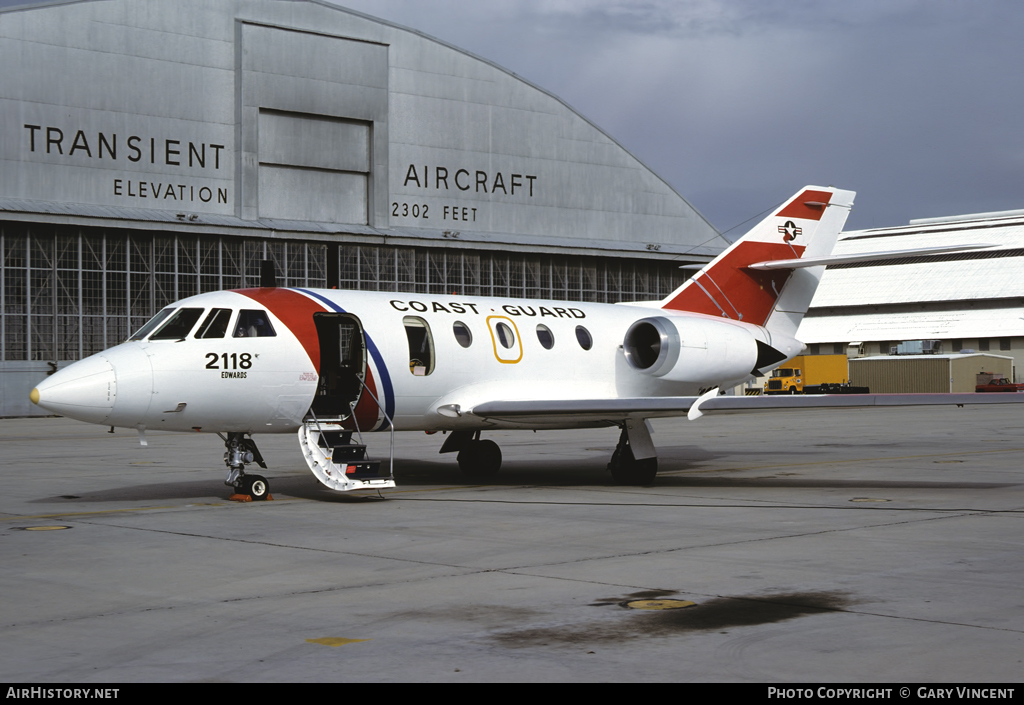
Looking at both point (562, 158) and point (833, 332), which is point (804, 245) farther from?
point (833, 332)

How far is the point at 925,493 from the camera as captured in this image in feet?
54.0

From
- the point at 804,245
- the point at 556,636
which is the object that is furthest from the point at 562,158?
the point at 556,636

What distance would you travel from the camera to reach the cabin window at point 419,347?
17.3 meters

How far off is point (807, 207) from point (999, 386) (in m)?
53.6

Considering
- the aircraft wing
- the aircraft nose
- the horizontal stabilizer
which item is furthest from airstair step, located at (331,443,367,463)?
the horizontal stabilizer

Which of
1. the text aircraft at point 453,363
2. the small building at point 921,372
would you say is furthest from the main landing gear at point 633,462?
the small building at point 921,372

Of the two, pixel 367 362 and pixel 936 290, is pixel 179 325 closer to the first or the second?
pixel 367 362

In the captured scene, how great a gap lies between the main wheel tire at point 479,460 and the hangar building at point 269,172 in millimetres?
30762

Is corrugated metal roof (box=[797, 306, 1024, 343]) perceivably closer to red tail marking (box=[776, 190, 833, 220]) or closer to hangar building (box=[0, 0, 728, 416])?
hangar building (box=[0, 0, 728, 416])

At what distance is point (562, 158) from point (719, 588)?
51.5 m

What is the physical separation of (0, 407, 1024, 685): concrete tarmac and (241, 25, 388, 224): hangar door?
33.5m

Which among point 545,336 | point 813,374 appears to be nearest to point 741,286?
point 545,336

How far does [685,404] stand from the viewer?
1673cm

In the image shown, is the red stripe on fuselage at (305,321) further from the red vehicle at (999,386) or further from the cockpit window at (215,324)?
the red vehicle at (999,386)
